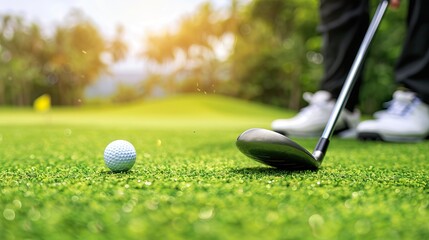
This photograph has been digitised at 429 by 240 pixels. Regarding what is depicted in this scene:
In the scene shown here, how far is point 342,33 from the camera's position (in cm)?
348

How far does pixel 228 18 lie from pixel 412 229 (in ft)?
90.2

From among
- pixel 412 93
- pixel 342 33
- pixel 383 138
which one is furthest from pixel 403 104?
pixel 342 33

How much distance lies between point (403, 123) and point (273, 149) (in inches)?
72.4

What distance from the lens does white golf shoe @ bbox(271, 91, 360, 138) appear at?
138 inches

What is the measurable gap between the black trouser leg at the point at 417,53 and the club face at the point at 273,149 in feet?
5.68

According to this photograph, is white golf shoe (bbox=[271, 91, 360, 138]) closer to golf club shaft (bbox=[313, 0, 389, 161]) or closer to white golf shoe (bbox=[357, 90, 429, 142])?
white golf shoe (bbox=[357, 90, 429, 142])

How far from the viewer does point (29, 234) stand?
3.10ft

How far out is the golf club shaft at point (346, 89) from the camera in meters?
2.01

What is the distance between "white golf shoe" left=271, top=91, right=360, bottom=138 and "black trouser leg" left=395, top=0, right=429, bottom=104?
0.50 meters

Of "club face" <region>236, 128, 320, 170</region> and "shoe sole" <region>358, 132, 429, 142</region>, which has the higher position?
"club face" <region>236, 128, 320, 170</region>

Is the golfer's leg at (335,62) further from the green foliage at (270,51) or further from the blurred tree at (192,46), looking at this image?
the blurred tree at (192,46)

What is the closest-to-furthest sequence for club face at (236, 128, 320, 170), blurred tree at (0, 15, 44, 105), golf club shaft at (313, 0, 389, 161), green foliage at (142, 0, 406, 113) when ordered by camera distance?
club face at (236, 128, 320, 170) → golf club shaft at (313, 0, 389, 161) → green foliage at (142, 0, 406, 113) → blurred tree at (0, 15, 44, 105)

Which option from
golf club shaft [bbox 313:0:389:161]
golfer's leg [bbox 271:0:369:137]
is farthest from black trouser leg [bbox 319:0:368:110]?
golf club shaft [bbox 313:0:389:161]

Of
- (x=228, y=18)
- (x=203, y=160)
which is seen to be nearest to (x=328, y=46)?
(x=203, y=160)
